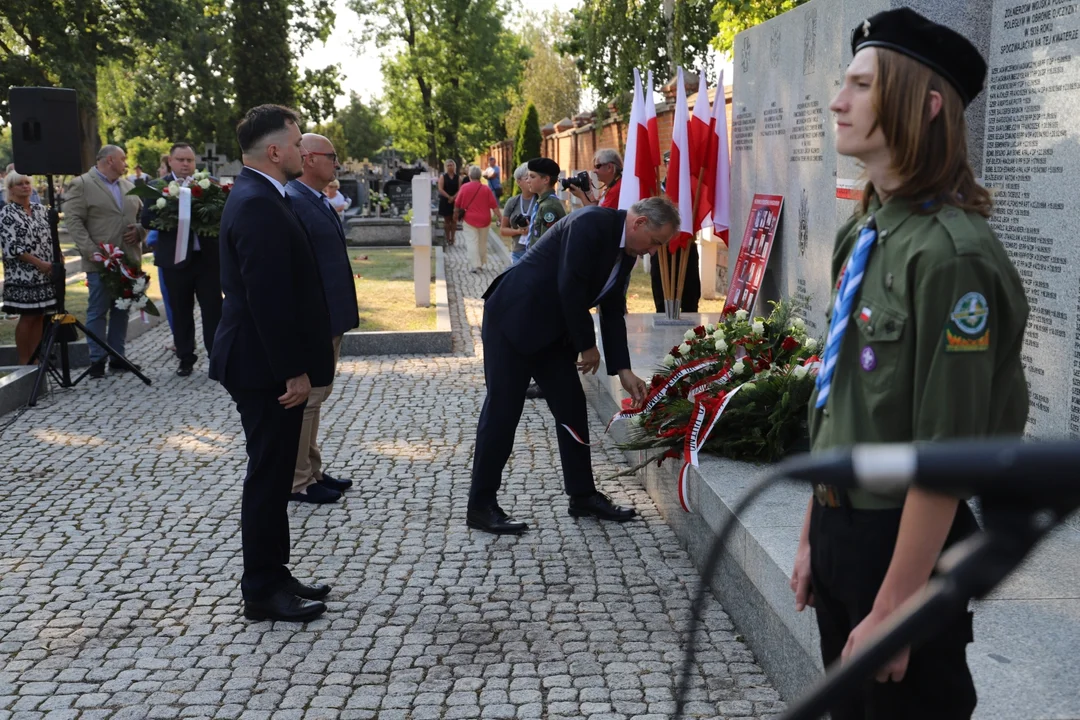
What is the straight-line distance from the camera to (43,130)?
33.0 feet

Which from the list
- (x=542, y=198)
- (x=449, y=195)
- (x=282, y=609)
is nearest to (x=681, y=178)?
(x=542, y=198)

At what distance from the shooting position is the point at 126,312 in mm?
10656

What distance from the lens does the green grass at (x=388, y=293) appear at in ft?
44.0

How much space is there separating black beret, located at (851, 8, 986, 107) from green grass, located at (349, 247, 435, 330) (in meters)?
10.9

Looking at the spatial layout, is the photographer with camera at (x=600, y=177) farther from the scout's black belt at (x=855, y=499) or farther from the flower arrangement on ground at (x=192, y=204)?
the scout's black belt at (x=855, y=499)

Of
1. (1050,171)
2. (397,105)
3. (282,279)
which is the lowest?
(282,279)

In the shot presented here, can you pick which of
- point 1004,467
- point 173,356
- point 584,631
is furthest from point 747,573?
point 173,356

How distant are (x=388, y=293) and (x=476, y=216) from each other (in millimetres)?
4298

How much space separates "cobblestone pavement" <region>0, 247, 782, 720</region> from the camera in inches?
163

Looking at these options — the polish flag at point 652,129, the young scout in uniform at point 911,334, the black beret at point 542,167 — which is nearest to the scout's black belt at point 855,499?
the young scout in uniform at point 911,334

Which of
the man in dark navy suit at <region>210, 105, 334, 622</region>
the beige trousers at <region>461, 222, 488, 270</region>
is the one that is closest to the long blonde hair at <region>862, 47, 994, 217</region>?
the man in dark navy suit at <region>210, 105, 334, 622</region>

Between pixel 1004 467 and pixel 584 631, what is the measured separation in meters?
3.95

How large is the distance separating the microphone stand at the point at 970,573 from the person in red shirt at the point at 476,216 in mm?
19289

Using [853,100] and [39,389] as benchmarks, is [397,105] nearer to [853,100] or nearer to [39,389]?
[39,389]
